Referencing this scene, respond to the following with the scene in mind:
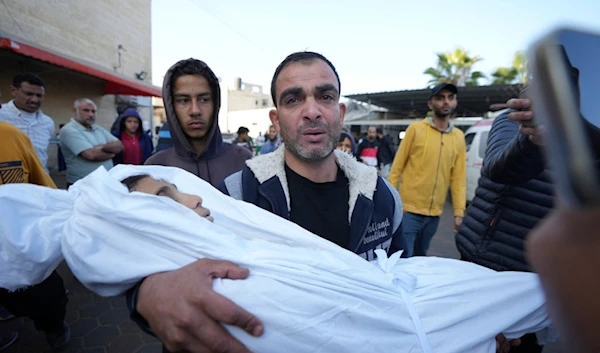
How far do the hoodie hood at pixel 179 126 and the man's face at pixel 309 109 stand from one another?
105 centimetres

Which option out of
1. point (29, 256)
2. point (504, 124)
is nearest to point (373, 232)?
point (504, 124)

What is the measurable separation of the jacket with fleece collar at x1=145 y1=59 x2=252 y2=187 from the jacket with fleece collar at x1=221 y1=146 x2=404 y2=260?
2.53ft

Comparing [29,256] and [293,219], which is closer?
[29,256]

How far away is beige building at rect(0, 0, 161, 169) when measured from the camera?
8578 millimetres

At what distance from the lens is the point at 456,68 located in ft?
89.2

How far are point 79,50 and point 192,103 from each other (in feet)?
42.0

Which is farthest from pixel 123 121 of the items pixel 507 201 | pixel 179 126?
pixel 507 201

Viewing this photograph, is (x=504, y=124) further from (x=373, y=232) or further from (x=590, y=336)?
(x=590, y=336)

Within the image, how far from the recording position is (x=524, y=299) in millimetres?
1099

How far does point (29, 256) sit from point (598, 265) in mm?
1575

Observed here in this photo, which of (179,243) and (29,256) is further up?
(179,243)

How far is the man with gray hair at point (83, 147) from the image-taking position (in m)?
3.88

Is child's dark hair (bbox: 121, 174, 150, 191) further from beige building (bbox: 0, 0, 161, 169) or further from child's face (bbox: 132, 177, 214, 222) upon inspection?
beige building (bbox: 0, 0, 161, 169)

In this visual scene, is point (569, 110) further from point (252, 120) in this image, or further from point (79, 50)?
point (252, 120)
